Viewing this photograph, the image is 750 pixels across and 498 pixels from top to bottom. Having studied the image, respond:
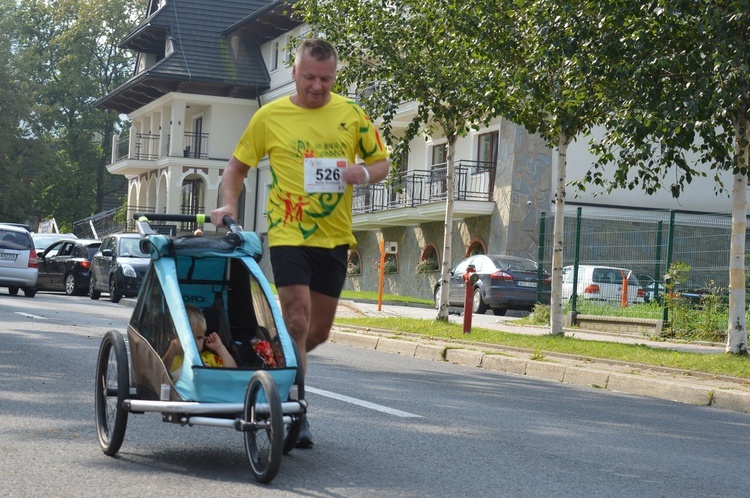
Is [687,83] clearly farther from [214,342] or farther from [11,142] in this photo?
[11,142]

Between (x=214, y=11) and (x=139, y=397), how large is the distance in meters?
52.0

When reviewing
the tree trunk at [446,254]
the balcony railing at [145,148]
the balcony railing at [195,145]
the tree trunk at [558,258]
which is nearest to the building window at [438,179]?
the tree trunk at [446,254]

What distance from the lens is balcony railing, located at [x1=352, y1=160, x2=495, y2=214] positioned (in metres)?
36.2

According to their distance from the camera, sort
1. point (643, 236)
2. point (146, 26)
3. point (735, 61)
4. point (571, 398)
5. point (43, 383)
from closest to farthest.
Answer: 1. point (43, 383)
2. point (571, 398)
3. point (735, 61)
4. point (643, 236)
5. point (146, 26)

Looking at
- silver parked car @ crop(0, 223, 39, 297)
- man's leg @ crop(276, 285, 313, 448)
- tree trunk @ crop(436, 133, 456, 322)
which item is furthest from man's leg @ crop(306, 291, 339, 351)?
silver parked car @ crop(0, 223, 39, 297)

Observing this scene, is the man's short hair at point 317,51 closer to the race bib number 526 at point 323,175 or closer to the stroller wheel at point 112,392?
the race bib number 526 at point 323,175

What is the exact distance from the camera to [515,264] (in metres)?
28.3

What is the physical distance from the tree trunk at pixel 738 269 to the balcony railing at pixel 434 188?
18.7 meters

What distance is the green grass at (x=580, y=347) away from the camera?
44.9 feet

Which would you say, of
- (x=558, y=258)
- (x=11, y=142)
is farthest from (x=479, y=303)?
(x=11, y=142)

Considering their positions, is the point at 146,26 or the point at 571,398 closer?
the point at 571,398

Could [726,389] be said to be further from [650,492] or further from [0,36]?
[0,36]

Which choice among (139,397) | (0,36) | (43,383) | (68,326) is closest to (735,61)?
(43,383)

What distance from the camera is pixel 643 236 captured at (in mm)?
22141
